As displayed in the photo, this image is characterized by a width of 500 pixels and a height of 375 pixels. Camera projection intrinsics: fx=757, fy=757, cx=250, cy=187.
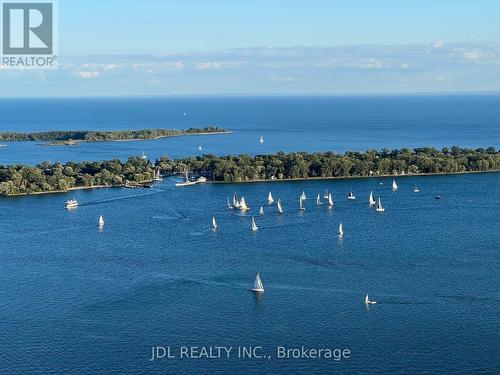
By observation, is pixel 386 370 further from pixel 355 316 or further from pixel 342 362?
pixel 355 316

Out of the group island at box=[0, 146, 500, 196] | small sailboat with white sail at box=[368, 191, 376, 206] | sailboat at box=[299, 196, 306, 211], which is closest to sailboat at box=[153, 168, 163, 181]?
island at box=[0, 146, 500, 196]

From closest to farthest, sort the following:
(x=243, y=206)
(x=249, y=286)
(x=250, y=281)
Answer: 1. (x=249, y=286)
2. (x=250, y=281)
3. (x=243, y=206)

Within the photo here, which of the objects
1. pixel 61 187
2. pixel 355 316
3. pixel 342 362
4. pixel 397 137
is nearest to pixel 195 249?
pixel 355 316

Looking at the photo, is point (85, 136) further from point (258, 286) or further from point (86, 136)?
point (258, 286)

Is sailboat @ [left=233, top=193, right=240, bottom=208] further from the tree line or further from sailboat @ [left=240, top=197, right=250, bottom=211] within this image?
the tree line

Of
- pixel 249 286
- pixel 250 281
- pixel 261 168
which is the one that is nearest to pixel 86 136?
pixel 261 168
